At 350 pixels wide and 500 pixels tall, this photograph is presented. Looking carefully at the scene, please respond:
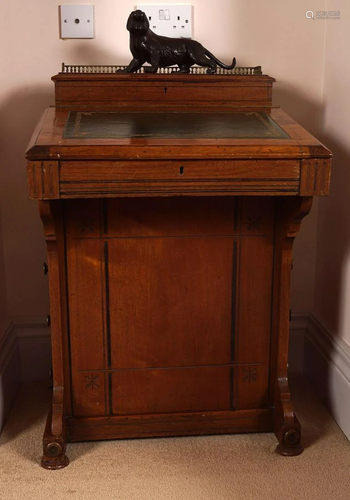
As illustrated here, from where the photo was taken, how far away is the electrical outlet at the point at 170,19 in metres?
2.32

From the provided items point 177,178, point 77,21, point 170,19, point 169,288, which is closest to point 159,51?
point 170,19

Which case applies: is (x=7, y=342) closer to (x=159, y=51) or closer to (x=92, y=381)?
(x=92, y=381)

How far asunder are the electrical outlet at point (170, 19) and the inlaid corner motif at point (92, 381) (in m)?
1.14

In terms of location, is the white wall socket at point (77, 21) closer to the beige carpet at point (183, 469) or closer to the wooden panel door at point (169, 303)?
the wooden panel door at point (169, 303)

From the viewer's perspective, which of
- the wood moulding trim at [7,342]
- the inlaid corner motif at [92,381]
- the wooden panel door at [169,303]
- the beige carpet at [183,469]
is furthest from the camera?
the wood moulding trim at [7,342]

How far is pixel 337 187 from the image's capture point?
235 centimetres

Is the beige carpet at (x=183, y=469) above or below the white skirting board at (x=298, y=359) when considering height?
below

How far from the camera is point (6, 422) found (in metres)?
2.33

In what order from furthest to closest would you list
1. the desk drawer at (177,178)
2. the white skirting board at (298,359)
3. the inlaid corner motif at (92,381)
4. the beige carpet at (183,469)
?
the white skirting board at (298,359) → the inlaid corner motif at (92,381) → the beige carpet at (183,469) → the desk drawer at (177,178)

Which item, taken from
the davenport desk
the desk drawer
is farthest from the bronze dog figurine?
the desk drawer

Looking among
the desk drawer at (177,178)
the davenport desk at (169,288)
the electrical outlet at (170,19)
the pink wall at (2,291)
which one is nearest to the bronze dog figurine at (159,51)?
the davenport desk at (169,288)

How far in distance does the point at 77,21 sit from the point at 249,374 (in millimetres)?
1280

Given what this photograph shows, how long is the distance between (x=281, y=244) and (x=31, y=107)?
985mm

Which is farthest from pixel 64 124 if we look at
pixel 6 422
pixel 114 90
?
pixel 6 422
